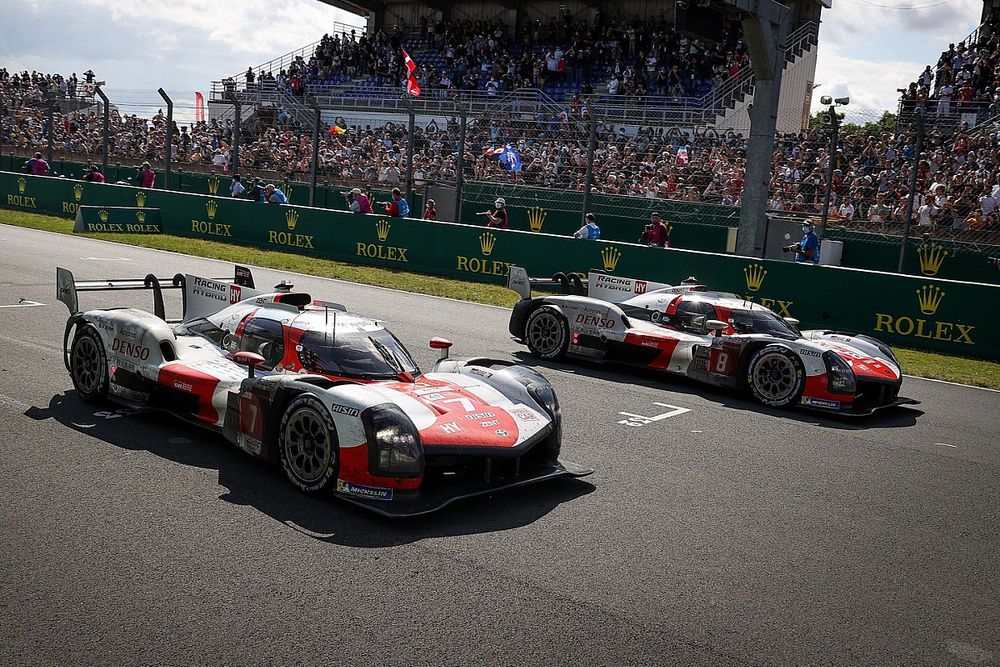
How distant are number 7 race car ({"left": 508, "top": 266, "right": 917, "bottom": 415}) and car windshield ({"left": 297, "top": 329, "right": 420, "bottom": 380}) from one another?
453cm

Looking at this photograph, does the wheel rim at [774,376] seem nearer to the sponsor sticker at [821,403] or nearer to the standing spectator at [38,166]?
the sponsor sticker at [821,403]

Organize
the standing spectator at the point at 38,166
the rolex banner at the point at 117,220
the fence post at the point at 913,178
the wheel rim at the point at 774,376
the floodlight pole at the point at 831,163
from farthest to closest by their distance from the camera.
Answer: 1. the standing spectator at the point at 38,166
2. the rolex banner at the point at 117,220
3. the floodlight pole at the point at 831,163
4. the fence post at the point at 913,178
5. the wheel rim at the point at 774,376

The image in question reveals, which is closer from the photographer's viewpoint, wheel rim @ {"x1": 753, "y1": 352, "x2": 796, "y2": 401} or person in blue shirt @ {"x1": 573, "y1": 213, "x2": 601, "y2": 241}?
wheel rim @ {"x1": 753, "y1": 352, "x2": 796, "y2": 401}

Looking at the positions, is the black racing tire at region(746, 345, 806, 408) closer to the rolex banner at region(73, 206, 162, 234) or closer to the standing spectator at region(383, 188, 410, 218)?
the standing spectator at region(383, 188, 410, 218)

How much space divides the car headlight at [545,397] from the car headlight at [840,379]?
3.96 meters

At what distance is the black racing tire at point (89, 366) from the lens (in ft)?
27.8

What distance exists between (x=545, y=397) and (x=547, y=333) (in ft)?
17.1

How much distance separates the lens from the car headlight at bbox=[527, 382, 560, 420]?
24.5ft

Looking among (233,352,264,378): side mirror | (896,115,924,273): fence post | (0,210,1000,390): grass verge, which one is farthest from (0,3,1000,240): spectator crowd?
(233,352,264,378): side mirror

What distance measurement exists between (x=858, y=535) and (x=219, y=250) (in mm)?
18906

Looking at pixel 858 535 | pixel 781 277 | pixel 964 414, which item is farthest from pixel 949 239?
pixel 858 535

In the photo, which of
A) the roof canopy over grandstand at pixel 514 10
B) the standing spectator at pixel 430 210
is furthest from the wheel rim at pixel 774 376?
the roof canopy over grandstand at pixel 514 10

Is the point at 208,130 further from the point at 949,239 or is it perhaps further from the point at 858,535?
the point at 858,535

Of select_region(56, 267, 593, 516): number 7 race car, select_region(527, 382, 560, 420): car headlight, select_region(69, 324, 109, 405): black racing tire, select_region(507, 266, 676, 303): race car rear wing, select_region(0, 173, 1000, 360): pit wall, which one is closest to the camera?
select_region(56, 267, 593, 516): number 7 race car
